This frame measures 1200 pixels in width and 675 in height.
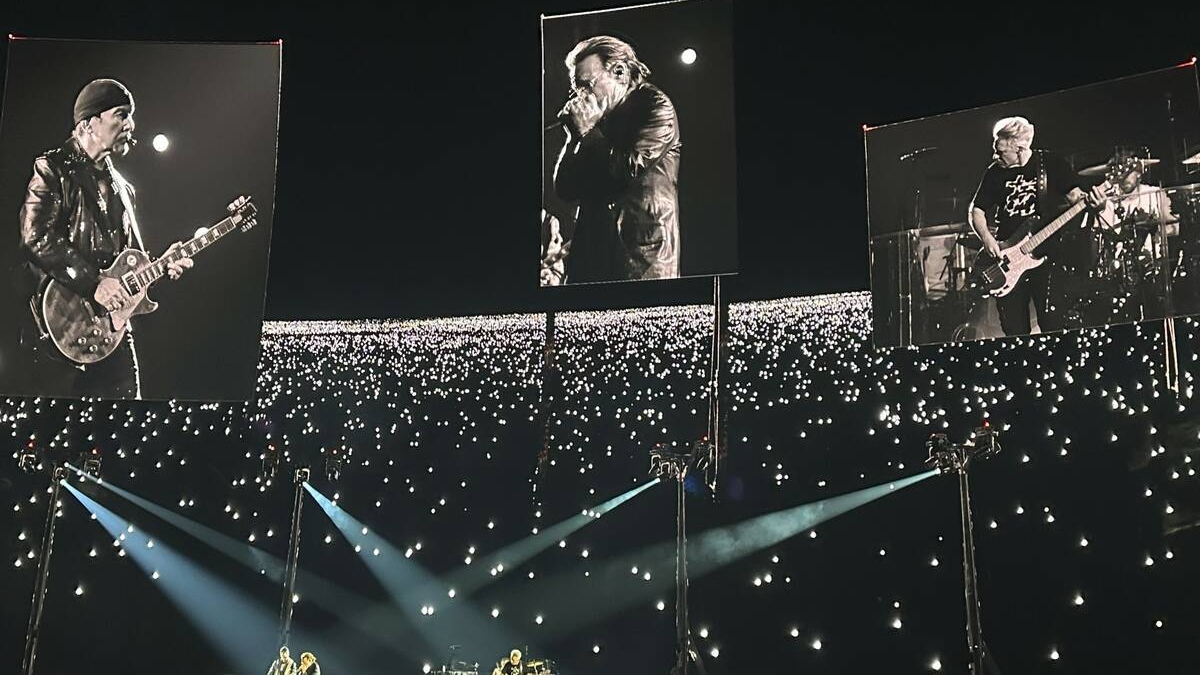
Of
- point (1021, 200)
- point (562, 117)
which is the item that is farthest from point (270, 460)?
point (1021, 200)

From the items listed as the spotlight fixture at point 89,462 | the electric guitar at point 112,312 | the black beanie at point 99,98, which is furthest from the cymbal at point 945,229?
the spotlight fixture at point 89,462

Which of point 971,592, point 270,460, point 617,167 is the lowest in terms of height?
point 971,592

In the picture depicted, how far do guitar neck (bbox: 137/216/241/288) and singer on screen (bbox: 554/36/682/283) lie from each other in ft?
7.24

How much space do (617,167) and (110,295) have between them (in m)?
3.44

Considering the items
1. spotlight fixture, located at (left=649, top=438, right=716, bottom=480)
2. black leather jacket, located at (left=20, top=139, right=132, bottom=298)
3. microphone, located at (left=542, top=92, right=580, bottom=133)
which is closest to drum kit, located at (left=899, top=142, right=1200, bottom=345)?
spotlight fixture, located at (left=649, top=438, right=716, bottom=480)

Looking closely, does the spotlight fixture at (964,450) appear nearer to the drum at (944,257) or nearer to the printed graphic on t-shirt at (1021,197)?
the drum at (944,257)

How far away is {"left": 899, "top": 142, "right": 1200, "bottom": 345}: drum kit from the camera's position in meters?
5.79

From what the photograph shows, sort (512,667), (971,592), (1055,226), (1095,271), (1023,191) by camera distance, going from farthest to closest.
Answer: (512,667) < (1023,191) < (1055,226) < (1095,271) < (971,592)

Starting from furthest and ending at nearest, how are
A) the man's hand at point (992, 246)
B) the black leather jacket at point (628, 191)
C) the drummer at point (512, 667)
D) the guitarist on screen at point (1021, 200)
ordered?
the drummer at point (512, 667) < the black leather jacket at point (628, 191) < the man's hand at point (992, 246) < the guitarist on screen at point (1021, 200)

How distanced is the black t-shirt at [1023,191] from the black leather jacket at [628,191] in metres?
1.98

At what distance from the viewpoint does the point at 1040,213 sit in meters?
6.30

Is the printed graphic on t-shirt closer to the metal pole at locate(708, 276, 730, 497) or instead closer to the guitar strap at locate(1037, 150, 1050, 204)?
the guitar strap at locate(1037, 150, 1050, 204)

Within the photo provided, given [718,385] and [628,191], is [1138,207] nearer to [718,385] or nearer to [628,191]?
[628,191]

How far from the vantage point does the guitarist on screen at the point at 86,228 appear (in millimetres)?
6629
